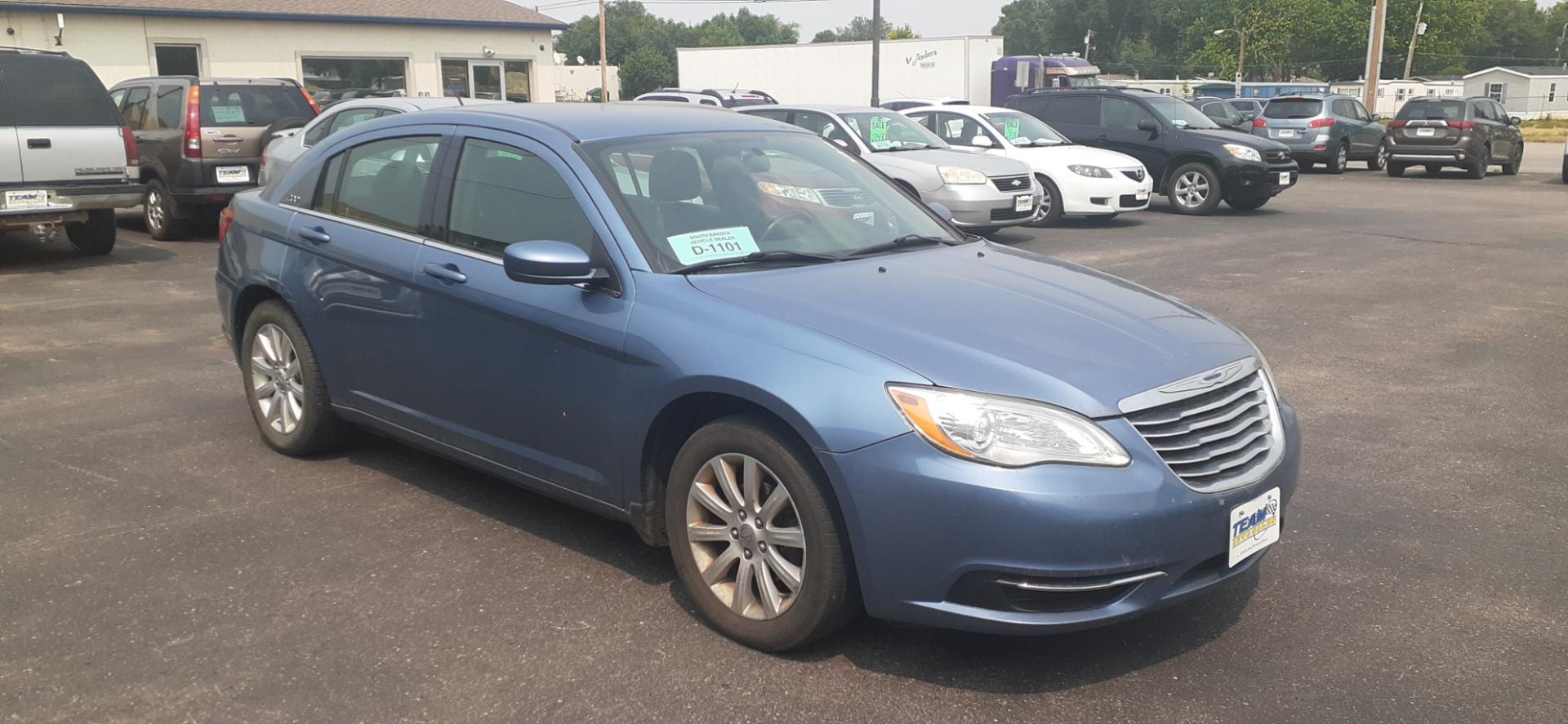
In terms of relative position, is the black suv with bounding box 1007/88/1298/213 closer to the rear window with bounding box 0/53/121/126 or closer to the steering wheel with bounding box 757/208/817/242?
the rear window with bounding box 0/53/121/126

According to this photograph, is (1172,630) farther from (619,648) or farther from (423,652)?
(423,652)

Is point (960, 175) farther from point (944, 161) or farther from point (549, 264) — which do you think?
point (549, 264)

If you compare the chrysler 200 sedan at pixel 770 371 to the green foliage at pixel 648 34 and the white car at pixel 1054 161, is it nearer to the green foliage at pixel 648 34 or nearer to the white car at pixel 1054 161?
the white car at pixel 1054 161

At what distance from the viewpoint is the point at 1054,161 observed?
15.9 meters

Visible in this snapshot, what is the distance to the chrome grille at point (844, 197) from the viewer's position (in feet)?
15.9

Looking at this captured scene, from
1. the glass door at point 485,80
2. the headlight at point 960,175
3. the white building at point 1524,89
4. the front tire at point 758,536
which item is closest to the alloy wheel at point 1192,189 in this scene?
the headlight at point 960,175

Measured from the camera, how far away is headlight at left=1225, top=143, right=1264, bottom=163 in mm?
17156

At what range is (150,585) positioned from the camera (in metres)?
4.22

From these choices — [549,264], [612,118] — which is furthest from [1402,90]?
[549,264]

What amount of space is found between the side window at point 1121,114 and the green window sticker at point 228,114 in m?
11.6

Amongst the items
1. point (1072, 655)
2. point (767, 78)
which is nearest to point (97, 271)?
point (1072, 655)

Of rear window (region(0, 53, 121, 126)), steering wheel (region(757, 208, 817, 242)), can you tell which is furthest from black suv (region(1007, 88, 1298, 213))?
steering wheel (region(757, 208, 817, 242))

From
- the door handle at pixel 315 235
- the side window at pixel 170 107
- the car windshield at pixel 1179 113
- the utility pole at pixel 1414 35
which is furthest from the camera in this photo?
the utility pole at pixel 1414 35

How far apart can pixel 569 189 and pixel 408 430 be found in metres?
1.26
